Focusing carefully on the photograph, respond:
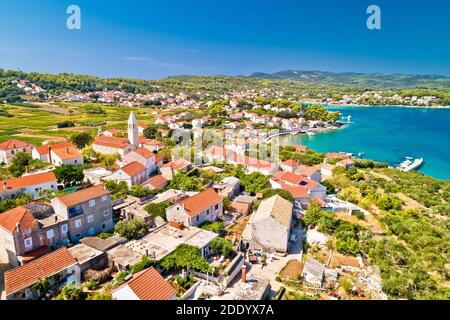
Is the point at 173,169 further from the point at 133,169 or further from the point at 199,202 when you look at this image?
the point at 199,202

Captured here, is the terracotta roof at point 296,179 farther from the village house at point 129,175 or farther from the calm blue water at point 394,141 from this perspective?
the calm blue water at point 394,141

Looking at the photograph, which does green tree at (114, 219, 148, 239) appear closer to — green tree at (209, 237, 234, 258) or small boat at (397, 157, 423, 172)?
green tree at (209, 237, 234, 258)

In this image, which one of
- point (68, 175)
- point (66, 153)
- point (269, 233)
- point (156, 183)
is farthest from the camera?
point (66, 153)

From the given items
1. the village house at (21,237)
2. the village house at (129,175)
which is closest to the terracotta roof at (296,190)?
the village house at (129,175)

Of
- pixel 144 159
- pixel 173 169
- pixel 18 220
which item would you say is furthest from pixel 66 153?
pixel 18 220

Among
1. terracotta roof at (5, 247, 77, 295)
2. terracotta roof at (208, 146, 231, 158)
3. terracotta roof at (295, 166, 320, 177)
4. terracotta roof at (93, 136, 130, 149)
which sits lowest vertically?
terracotta roof at (5, 247, 77, 295)

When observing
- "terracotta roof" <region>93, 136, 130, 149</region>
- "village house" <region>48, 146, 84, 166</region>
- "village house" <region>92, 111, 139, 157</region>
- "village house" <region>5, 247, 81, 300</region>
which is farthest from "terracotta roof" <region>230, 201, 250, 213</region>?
"village house" <region>48, 146, 84, 166</region>
